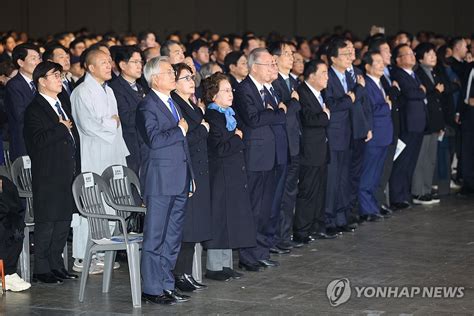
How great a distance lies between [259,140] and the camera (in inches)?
331

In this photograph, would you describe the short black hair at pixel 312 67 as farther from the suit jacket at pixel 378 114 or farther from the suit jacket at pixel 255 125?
the suit jacket at pixel 378 114

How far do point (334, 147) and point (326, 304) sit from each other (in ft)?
9.67

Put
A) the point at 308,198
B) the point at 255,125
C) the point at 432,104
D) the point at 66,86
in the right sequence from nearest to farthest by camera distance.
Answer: the point at 255,125 < the point at 66,86 < the point at 308,198 < the point at 432,104

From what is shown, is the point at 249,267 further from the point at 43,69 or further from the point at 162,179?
the point at 43,69

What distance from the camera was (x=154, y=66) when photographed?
718cm

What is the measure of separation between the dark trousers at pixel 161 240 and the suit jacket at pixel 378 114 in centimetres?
374

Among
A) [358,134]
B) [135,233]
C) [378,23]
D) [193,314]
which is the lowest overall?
[193,314]

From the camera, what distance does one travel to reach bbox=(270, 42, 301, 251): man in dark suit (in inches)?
349

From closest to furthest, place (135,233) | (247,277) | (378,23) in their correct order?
(135,233), (247,277), (378,23)

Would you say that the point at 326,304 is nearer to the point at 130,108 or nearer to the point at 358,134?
the point at 130,108

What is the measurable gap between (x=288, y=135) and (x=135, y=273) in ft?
7.47

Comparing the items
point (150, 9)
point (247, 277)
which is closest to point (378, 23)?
point (150, 9)

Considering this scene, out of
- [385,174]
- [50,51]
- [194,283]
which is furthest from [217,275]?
[385,174]

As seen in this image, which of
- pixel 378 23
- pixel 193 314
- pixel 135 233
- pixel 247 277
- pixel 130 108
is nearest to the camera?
pixel 193 314
